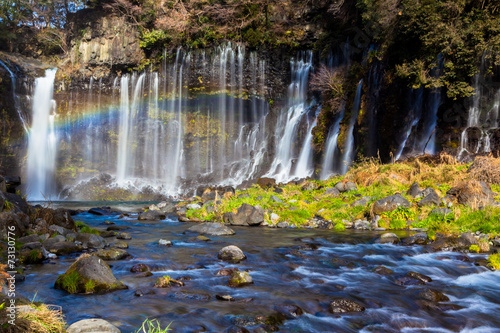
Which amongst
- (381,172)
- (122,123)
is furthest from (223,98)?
(381,172)

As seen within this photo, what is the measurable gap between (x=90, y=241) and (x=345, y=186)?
33.9 feet

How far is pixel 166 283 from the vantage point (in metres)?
5.74

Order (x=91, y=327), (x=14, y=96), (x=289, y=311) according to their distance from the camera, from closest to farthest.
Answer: (x=91, y=327) < (x=289, y=311) < (x=14, y=96)

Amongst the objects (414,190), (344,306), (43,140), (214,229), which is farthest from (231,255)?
(43,140)

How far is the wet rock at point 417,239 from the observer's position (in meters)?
8.75

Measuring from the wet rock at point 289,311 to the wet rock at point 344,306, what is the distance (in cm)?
45

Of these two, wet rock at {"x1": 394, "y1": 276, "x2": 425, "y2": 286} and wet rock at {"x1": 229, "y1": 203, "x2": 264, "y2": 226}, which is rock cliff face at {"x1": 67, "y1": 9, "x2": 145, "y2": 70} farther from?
wet rock at {"x1": 394, "y1": 276, "x2": 425, "y2": 286}

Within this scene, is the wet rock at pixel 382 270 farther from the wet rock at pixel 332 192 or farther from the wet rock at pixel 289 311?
the wet rock at pixel 332 192

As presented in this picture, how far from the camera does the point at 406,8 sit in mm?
16891

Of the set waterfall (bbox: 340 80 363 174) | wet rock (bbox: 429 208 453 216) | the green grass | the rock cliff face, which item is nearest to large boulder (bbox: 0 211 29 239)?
the green grass

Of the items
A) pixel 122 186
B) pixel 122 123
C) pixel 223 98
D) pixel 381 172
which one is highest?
pixel 223 98

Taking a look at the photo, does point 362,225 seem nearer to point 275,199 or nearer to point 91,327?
point 275,199

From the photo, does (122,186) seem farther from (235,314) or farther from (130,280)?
(235,314)

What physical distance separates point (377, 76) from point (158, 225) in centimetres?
1476
